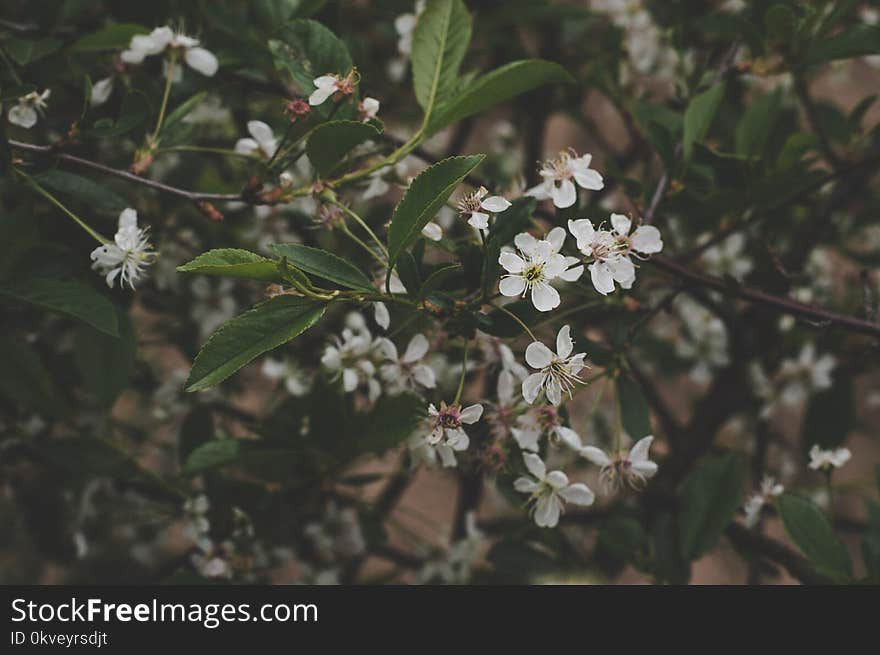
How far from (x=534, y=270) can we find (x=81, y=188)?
1.33 feet

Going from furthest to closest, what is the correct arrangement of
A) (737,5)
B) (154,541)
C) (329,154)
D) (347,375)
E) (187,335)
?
(154,541)
(187,335)
(737,5)
(347,375)
(329,154)

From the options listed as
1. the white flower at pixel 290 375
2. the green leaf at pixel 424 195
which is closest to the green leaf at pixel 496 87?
the green leaf at pixel 424 195

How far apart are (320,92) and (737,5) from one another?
692mm

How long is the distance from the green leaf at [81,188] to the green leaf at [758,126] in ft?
2.16

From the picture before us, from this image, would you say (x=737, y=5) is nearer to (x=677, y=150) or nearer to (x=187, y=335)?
(x=677, y=150)

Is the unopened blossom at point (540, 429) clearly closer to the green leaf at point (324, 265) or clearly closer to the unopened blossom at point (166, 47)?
the green leaf at point (324, 265)

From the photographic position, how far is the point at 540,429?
2.39 feet

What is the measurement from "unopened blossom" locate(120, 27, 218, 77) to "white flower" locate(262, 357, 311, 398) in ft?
1.19

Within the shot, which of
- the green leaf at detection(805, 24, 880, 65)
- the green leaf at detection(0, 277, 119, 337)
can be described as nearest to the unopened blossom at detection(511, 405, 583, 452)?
the green leaf at detection(0, 277, 119, 337)

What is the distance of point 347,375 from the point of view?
771 mm

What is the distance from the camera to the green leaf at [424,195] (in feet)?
1.92

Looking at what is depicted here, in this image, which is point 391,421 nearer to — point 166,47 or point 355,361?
point 355,361

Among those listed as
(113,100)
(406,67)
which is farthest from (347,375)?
(406,67)

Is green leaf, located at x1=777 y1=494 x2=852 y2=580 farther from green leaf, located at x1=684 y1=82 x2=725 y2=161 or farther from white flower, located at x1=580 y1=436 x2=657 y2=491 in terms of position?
green leaf, located at x1=684 y1=82 x2=725 y2=161
